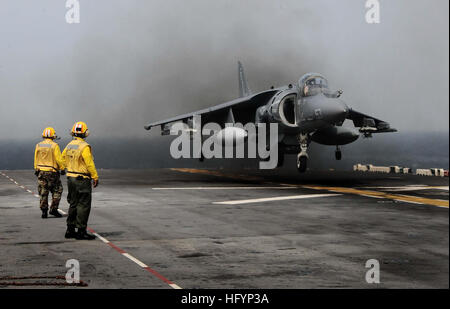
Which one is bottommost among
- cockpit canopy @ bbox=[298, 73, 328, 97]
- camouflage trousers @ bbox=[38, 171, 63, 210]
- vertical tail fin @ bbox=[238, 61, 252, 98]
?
camouflage trousers @ bbox=[38, 171, 63, 210]

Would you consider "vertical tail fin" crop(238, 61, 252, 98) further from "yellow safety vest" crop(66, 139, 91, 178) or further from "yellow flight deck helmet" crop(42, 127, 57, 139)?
"yellow safety vest" crop(66, 139, 91, 178)

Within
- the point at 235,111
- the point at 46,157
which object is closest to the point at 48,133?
the point at 46,157

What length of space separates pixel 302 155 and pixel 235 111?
1033cm

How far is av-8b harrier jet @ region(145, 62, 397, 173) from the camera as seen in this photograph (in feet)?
85.1

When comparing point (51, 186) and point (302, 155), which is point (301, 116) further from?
point (51, 186)

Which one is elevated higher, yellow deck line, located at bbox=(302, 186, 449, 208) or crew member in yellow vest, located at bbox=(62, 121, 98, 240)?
crew member in yellow vest, located at bbox=(62, 121, 98, 240)

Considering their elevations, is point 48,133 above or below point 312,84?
below

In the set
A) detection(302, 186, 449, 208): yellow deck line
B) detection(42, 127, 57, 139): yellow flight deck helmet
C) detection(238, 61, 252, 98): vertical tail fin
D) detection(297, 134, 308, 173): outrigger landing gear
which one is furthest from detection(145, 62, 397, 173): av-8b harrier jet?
detection(42, 127, 57, 139): yellow flight deck helmet

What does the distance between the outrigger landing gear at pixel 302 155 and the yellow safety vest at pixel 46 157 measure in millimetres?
14333

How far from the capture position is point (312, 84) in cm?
2645

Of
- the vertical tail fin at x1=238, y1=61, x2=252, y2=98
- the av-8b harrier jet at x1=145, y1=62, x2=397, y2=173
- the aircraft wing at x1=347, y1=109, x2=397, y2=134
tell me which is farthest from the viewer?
the vertical tail fin at x1=238, y1=61, x2=252, y2=98
